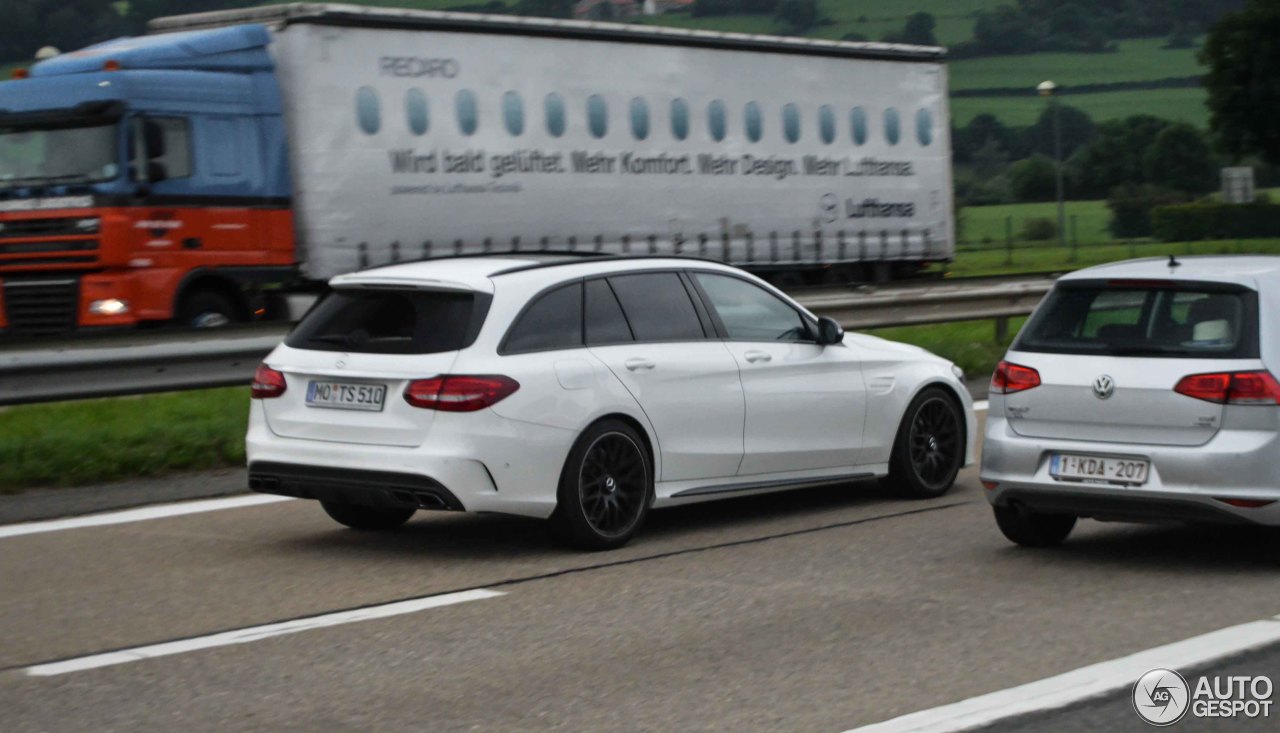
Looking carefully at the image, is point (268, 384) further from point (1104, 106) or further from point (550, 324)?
point (1104, 106)

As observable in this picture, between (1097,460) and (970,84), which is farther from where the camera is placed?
(970,84)

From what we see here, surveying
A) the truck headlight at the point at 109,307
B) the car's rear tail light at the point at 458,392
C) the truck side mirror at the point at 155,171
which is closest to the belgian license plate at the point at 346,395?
the car's rear tail light at the point at 458,392

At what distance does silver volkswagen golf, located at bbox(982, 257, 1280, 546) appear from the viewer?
7574 millimetres

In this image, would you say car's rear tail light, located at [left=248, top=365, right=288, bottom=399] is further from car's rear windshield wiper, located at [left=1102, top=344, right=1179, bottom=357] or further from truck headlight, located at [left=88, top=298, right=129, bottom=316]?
truck headlight, located at [left=88, top=298, right=129, bottom=316]

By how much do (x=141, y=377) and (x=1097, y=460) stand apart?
6262 millimetres

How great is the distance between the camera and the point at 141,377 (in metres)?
11.4

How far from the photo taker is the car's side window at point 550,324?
8383mm

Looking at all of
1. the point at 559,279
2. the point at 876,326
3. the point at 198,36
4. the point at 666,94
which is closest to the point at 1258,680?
the point at 559,279

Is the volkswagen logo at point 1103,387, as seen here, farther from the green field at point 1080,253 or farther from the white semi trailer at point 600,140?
the green field at point 1080,253

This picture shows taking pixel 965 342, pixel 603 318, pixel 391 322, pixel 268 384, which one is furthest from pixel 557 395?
pixel 965 342

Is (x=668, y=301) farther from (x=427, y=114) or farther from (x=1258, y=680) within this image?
(x=427, y=114)

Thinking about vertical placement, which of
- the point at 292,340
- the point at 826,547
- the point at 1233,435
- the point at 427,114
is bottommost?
the point at 826,547

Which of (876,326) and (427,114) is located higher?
(427,114)

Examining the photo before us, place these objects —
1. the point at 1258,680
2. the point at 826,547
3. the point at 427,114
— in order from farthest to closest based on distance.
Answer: the point at 427,114 < the point at 826,547 < the point at 1258,680
